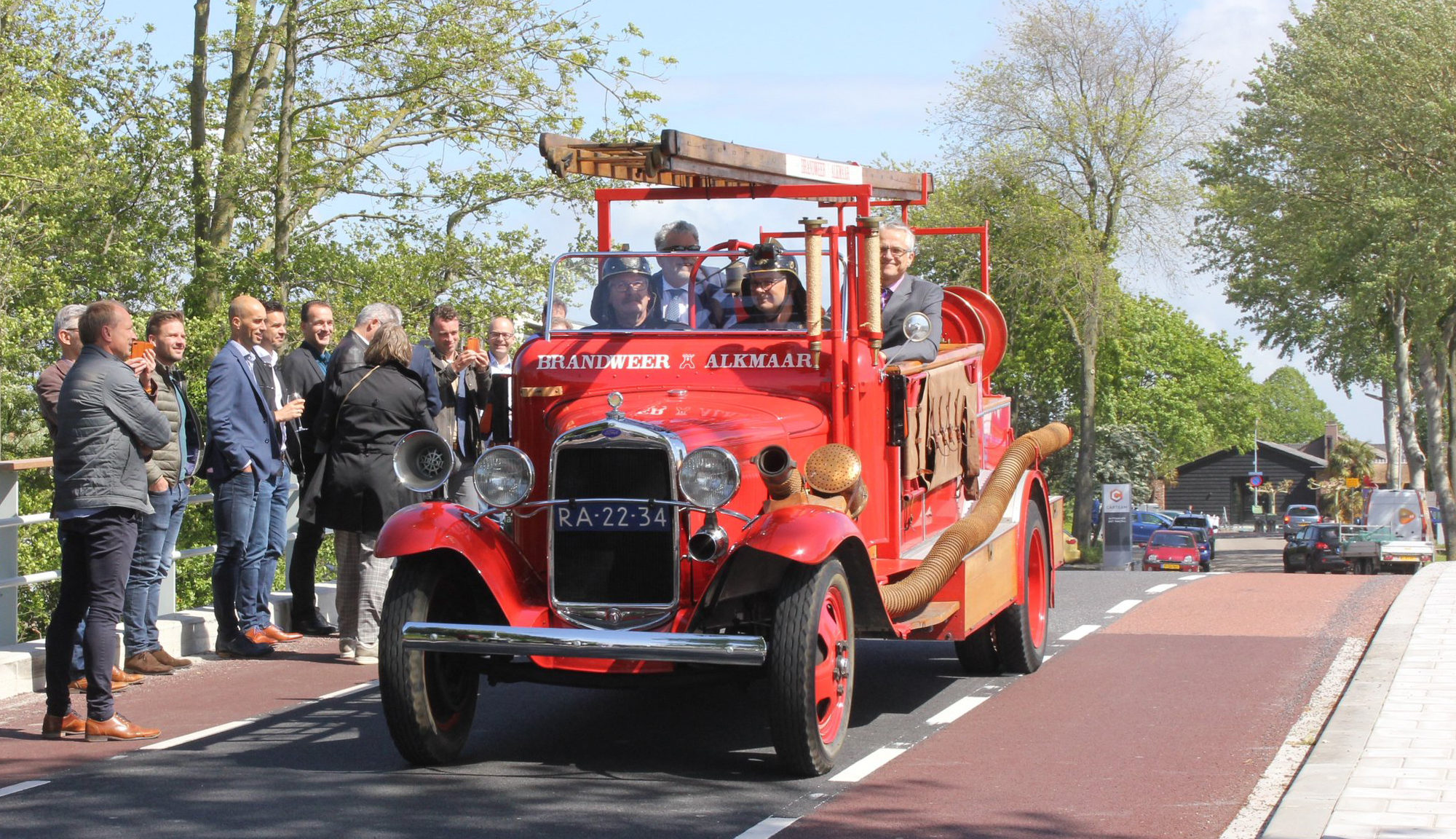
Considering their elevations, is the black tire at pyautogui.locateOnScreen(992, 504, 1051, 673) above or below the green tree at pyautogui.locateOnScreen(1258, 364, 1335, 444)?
below

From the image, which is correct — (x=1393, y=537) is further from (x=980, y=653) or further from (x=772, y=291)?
(x=772, y=291)

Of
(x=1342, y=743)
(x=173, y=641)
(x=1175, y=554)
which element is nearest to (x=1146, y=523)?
(x=1175, y=554)

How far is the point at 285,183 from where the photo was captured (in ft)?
88.7

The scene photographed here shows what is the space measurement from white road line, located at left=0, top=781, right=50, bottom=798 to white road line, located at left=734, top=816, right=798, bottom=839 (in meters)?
2.93

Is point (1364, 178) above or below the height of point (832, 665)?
above

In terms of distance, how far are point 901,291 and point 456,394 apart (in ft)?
11.4

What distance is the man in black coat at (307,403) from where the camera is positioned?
11.0 meters

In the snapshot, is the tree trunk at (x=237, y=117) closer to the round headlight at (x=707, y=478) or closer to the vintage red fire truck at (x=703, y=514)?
the vintage red fire truck at (x=703, y=514)

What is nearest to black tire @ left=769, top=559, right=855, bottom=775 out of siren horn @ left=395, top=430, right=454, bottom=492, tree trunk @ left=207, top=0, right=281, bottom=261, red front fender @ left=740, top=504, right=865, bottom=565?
red front fender @ left=740, top=504, right=865, bottom=565

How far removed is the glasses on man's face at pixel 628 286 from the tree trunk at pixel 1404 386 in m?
38.8

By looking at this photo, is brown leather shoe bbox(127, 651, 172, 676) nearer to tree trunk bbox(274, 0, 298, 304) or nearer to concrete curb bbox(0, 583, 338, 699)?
concrete curb bbox(0, 583, 338, 699)

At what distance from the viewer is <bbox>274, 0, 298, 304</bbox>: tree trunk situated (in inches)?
1064

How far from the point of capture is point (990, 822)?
5.95 meters

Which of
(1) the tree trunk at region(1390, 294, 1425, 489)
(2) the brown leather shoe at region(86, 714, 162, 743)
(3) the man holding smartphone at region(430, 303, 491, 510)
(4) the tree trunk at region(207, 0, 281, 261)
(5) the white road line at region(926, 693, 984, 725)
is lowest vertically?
(5) the white road line at region(926, 693, 984, 725)
